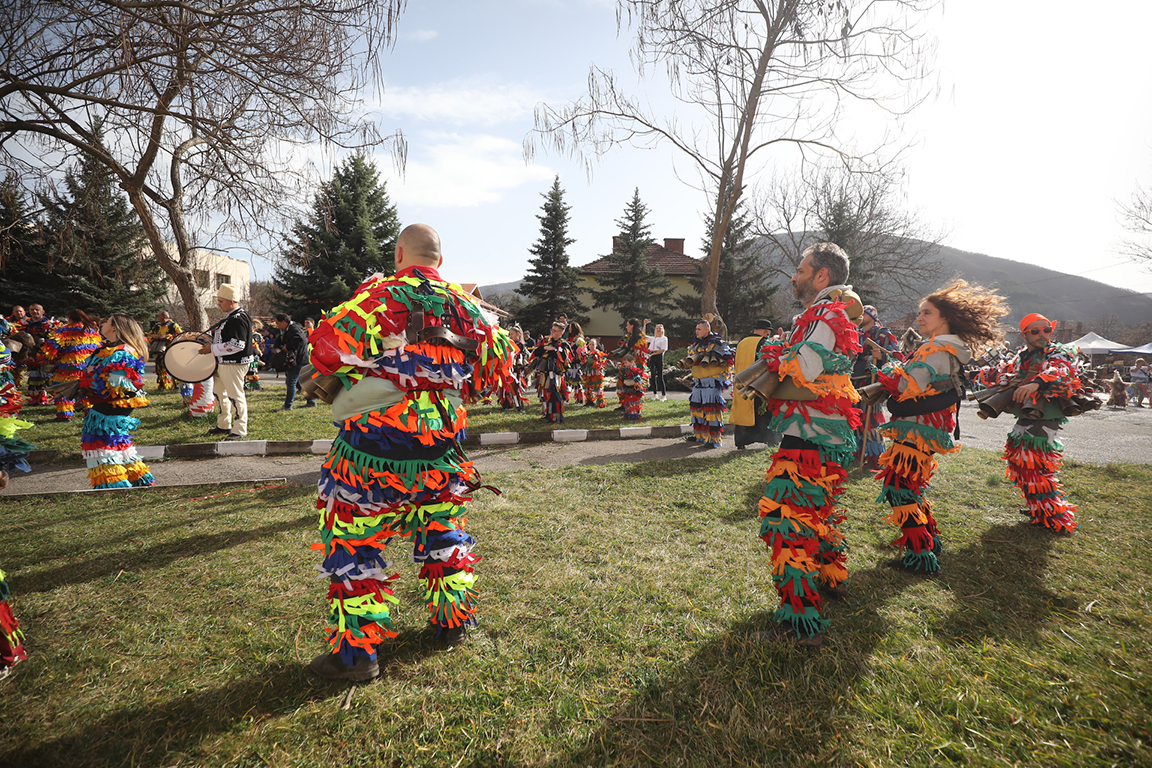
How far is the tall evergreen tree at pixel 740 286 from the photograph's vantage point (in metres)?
32.2

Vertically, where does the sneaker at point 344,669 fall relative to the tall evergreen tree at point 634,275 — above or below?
below

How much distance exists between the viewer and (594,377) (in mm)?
13406

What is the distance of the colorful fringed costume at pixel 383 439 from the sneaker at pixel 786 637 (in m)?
1.82

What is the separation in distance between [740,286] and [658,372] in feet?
65.8

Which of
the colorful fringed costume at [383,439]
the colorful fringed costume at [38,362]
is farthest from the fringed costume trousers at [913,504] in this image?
the colorful fringed costume at [38,362]

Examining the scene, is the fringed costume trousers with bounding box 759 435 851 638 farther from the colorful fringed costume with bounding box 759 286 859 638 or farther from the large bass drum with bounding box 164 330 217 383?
the large bass drum with bounding box 164 330 217 383

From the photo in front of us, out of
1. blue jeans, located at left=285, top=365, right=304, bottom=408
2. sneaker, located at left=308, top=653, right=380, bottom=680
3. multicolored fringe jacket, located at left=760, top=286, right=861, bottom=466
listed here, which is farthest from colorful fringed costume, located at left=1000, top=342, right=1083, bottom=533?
blue jeans, located at left=285, top=365, right=304, bottom=408

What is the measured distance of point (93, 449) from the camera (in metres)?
5.46

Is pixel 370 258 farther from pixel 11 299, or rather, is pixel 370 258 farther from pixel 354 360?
pixel 354 360

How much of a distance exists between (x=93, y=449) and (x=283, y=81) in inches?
187

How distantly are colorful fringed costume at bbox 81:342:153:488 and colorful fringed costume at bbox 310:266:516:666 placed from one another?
4612mm

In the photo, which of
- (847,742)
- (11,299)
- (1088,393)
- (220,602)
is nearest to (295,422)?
(220,602)

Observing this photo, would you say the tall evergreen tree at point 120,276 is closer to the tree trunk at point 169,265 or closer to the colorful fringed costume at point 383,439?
the tree trunk at point 169,265

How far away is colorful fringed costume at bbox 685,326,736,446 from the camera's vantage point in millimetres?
8430
